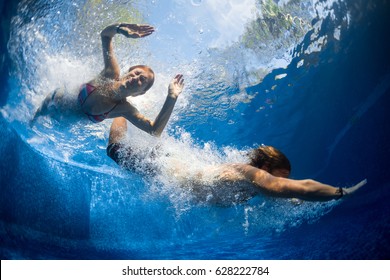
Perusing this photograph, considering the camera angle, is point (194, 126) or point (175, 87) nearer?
point (175, 87)

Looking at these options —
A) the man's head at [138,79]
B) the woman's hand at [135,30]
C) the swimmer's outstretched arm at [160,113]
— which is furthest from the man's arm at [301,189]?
the woman's hand at [135,30]

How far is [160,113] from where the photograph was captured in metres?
4.84

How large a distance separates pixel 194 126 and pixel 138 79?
22.1 feet

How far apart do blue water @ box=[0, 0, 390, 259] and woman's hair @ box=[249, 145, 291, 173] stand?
2855mm

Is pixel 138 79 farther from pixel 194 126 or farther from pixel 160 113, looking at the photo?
pixel 194 126

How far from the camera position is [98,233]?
16.0 metres

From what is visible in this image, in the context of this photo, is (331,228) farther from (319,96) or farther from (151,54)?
(151,54)

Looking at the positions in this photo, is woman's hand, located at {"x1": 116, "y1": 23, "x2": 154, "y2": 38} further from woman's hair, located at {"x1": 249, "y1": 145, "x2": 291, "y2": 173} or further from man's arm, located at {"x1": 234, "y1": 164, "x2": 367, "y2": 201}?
man's arm, located at {"x1": 234, "y1": 164, "x2": 367, "y2": 201}

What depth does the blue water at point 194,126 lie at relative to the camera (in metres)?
6.61

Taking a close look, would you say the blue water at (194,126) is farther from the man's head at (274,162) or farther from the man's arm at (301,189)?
the man's arm at (301,189)

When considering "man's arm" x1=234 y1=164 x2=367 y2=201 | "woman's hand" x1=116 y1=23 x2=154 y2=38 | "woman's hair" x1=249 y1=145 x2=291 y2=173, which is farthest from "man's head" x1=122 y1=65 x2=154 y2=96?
"man's arm" x1=234 y1=164 x2=367 y2=201

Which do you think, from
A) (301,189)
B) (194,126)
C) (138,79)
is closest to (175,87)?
(138,79)

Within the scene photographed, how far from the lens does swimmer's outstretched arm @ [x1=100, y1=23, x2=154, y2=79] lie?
4512 millimetres

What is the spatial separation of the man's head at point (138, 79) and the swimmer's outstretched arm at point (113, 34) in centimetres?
44
